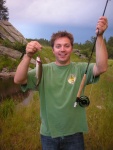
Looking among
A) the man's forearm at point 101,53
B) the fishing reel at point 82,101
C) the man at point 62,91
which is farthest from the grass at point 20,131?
the man's forearm at point 101,53

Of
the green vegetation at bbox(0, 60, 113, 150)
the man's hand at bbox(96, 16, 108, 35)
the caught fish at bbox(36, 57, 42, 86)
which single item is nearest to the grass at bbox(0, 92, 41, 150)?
the green vegetation at bbox(0, 60, 113, 150)

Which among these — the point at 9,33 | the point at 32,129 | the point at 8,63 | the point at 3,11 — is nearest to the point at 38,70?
the point at 32,129

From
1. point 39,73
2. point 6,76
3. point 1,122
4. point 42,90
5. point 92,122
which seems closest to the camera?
point 39,73

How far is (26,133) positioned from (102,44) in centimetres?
359

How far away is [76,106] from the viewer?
119 inches

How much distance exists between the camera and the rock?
1481 inches

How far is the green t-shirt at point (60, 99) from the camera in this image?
9.79ft

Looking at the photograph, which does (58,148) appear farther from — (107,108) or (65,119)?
(107,108)

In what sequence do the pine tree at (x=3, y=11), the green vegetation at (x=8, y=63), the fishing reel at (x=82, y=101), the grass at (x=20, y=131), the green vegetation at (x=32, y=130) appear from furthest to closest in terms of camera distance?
the pine tree at (x=3, y=11) < the green vegetation at (x=8, y=63) < the grass at (x=20, y=131) < the green vegetation at (x=32, y=130) < the fishing reel at (x=82, y=101)

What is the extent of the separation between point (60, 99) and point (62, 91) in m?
0.09

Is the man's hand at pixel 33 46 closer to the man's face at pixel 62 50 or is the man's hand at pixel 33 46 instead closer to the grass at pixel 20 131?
the man's face at pixel 62 50

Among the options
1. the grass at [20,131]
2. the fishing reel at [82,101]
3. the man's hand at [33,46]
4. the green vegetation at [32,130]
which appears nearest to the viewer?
the man's hand at [33,46]

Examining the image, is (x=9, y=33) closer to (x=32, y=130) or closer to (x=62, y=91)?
(x=32, y=130)

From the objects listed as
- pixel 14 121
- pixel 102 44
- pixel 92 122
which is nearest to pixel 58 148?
pixel 102 44
